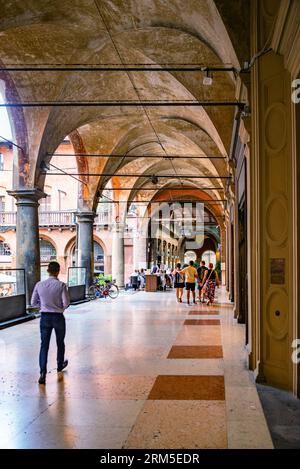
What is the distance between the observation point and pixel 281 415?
172 inches

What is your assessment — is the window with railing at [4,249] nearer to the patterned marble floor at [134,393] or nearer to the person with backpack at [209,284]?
the person with backpack at [209,284]

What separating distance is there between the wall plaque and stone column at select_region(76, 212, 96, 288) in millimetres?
13571

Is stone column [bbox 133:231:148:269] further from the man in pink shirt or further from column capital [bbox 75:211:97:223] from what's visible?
the man in pink shirt

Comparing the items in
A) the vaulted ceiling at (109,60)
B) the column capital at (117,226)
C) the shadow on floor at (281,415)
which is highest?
the vaulted ceiling at (109,60)

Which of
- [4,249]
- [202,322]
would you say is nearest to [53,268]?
[202,322]

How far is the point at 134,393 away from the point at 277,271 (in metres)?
2.06

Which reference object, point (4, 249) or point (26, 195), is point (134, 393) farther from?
point (4, 249)

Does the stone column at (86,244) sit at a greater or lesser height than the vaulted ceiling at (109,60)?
lesser

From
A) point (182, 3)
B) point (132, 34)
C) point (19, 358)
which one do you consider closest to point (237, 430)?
point (19, 358)

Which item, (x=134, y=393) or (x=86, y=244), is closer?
(x=134, y=393)

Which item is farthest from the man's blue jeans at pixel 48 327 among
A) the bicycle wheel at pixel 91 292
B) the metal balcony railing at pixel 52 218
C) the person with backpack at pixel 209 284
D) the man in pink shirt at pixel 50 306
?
the metal balcony railing at pixel 52 218

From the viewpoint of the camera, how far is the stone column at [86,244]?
738 inches

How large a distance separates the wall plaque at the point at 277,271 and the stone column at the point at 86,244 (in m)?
13.6
